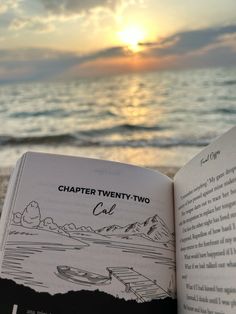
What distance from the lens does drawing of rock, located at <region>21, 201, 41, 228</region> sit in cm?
75

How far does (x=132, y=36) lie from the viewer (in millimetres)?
7637

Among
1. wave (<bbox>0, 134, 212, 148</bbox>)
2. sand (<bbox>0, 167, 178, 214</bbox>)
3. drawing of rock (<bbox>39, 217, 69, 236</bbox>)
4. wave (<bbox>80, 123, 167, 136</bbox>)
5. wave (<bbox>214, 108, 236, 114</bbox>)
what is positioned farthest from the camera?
wave (<bbox>214, 108, 236, 114</bbox>)

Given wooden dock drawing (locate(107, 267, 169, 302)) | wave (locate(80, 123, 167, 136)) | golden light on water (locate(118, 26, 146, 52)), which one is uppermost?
golden light on water (locate(118, 26, 146, 52))

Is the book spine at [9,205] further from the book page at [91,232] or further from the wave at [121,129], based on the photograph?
the wave at [121,129]

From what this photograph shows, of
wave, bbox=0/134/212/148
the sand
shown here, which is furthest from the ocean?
the sand

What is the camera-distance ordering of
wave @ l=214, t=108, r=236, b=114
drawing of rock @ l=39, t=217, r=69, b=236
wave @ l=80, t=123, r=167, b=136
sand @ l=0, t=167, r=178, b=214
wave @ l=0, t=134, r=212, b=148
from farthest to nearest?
wave @ l=214, t=108, r=236, b=114 → wave @ l=80, t=123, r=167, b=136 → wave @ l=0, t=134, r=212, b=148 → sand @ l=0, t=167, r=178, b=214 → drawing of rock @ l=39, t=217, r=69, b=236

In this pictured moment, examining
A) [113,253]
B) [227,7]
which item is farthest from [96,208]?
[227,7]

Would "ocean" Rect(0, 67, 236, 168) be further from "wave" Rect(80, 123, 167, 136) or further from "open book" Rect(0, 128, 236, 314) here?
"open book" Rect(0, 128, 236, 314)

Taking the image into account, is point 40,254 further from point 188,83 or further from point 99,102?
point 188,83

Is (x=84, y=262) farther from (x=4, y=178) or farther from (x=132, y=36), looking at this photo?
(x=132, y=36)

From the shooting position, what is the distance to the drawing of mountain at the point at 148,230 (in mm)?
750

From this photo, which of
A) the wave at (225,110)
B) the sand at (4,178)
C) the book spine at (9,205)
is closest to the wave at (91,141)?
the sand at (4,178)

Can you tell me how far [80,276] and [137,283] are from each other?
86 millimetres

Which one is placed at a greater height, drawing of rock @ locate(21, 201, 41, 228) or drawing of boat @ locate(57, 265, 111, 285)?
drawing of rock @ locate(21, 201, 41, 228)
